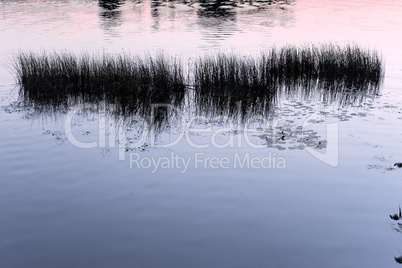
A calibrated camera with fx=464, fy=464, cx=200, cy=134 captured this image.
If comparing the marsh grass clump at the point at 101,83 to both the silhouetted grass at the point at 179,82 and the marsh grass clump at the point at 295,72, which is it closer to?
the silhouetted grass at the point at 179,82

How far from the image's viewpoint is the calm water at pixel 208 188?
6.98m

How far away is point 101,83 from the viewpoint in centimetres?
1783

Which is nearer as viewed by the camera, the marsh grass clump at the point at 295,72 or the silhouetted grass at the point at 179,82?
the silhouetted grass at the point at 179,82

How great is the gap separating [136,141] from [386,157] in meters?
6.24

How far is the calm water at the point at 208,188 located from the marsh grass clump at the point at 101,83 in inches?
41.3

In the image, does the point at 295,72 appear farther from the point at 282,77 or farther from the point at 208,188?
the point at 208,188

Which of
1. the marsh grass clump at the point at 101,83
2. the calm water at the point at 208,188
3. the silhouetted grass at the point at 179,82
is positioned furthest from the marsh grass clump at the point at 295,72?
the calm water at the point at 208,188

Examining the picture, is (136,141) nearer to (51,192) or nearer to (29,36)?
(51,192)

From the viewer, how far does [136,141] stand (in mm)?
12250

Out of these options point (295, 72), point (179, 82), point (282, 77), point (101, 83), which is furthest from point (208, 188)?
point (295, 72)

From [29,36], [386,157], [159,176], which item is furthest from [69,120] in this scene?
[29,36]

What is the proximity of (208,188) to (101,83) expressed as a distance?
32.4 ft

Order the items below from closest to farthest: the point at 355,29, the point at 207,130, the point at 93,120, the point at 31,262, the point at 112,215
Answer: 1. the point at 31,262
2. the point at 112,215
3. the point at 207,130
4. the point at 93,120
5. the point at 355,29

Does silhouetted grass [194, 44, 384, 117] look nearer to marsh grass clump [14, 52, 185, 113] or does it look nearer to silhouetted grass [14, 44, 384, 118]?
silhouetted grass [14, 44, 384, 118]
